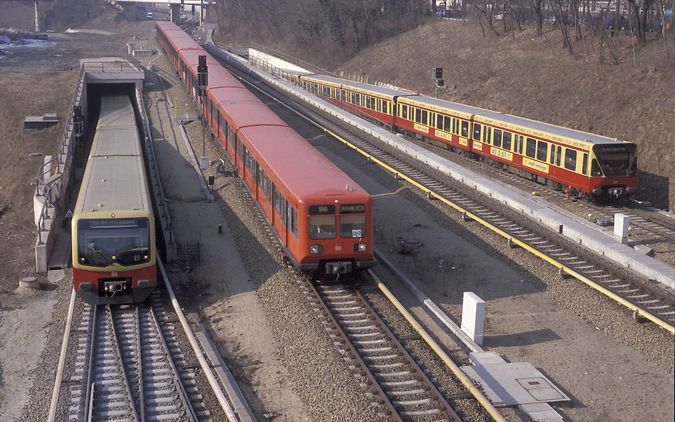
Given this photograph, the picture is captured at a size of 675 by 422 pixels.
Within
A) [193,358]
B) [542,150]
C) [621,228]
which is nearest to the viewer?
[193,358]

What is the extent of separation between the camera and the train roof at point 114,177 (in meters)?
17.1

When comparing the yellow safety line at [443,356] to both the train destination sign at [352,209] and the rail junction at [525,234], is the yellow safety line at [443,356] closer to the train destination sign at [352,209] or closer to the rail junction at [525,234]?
the train destination sign at [352,209]

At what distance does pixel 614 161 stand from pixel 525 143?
152 inches

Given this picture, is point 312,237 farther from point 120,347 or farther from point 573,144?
point 573,144

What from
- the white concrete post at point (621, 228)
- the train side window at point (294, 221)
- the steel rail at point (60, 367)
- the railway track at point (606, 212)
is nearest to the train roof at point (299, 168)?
the train side window at point (294, 221)

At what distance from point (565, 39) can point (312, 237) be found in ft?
128

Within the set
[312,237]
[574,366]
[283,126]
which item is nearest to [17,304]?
[312,237]

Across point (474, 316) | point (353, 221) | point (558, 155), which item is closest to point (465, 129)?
point (558, 155)

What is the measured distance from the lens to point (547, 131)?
27.3 m

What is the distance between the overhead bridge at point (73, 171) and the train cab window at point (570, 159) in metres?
13.2

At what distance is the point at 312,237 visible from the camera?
16578 mm

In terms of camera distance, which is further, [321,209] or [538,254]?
[538,254]

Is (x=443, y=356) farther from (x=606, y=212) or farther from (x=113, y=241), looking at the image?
(x=606, y=212)

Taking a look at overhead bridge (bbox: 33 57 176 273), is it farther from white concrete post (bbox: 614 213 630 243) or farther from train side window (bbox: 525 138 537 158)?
→ train side window (bbox: 525 138 537 158)
